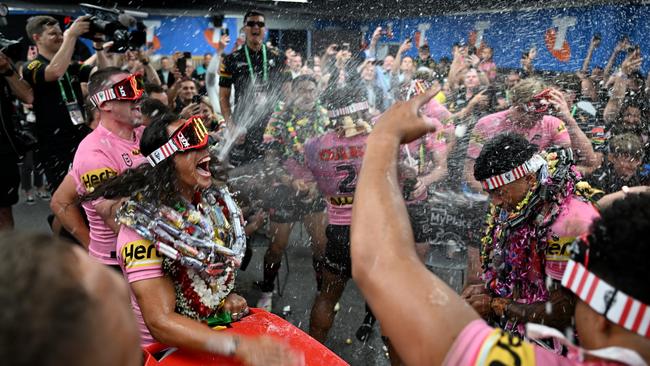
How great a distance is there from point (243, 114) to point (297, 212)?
163 cm

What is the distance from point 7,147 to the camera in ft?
17.7

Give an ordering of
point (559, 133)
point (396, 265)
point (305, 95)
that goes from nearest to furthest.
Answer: point (396, 265) < point (559, 133) < point (305, 95)

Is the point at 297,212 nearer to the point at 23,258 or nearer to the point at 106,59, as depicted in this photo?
the point at 106,59

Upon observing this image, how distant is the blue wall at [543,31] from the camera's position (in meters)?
11.0

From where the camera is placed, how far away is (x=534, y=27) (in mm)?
13227

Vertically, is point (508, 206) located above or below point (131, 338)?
below

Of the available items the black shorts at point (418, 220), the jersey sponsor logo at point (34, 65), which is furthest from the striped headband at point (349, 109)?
the jersey sponsor logo at point (34, 65)

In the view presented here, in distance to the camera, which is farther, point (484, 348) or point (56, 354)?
point (484, 348)

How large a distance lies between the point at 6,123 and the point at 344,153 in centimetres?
325

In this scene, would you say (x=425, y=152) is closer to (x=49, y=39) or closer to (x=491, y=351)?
(x=49, y=39)

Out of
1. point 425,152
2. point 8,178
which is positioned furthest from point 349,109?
point 8,178

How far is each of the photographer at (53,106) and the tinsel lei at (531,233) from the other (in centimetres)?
444

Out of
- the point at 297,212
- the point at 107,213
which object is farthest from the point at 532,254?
the point at 297,212

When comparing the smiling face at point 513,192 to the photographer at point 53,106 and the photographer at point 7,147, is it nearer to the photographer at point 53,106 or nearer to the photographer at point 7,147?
the photographer at point 53,106
